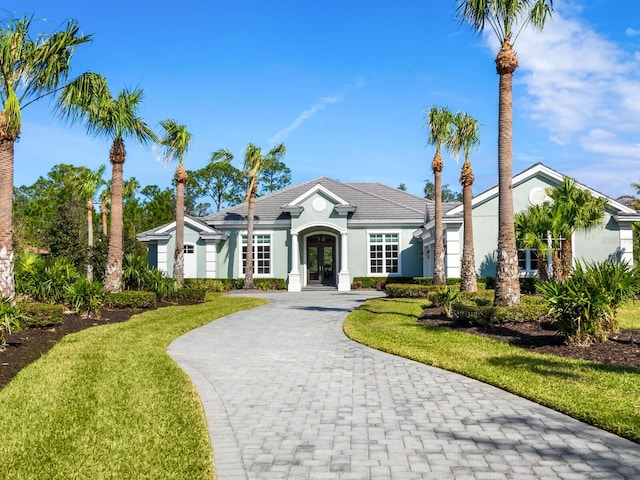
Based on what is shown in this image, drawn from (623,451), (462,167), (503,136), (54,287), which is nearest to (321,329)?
(503,136)

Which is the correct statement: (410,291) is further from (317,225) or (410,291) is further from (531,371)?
(531,371)

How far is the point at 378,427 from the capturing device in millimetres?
5641

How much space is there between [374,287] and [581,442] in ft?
84.7

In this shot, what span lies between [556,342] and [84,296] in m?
12.5

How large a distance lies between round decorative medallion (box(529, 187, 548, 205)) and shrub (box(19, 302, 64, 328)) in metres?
22.0

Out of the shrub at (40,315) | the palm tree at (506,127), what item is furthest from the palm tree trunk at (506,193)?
the shrub at (40,315)

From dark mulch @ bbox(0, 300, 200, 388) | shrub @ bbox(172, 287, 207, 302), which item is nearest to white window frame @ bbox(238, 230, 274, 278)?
shrub @ bbox(172, 287, 207, 302)

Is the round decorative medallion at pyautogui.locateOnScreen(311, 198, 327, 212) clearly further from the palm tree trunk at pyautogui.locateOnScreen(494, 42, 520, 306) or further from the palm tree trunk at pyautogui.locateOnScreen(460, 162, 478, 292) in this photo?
the palm tree trunk at pyautogui.locateOnScreen(494, 42, 520, 306)

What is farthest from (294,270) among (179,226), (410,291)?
(410,291)

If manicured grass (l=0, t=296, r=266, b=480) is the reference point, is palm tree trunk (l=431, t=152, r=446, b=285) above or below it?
above

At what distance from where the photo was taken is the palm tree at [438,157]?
23.3m

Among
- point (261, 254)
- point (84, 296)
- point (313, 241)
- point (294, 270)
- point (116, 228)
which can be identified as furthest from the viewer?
point (313, 241)

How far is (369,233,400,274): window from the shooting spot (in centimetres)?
3150

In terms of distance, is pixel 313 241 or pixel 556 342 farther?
pixel 313 241
